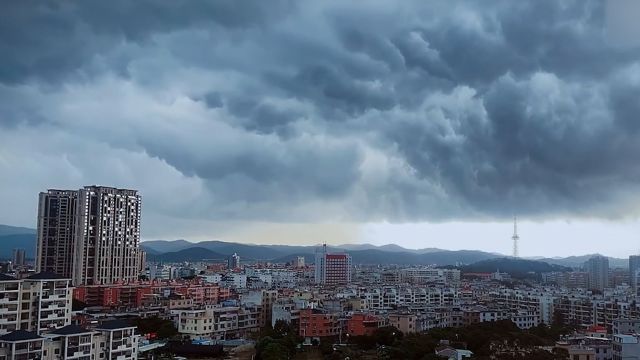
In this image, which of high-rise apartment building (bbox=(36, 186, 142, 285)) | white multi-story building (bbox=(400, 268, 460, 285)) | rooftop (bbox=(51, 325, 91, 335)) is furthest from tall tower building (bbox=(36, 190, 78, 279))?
white multi-story building (bbox=(400, 268, 460, 285))

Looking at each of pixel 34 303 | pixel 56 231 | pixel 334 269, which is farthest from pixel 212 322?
pixel 334 269

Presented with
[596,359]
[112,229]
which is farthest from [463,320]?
[112,229]

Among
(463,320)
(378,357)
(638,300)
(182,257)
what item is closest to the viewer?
(378,357)

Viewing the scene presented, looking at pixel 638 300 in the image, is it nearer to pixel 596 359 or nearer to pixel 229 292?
pixel 596 359

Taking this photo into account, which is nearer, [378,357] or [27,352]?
[27,352]

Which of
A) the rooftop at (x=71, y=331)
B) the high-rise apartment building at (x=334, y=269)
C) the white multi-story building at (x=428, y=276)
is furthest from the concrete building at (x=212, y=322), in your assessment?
the white multi-story building at (x=428, y=276)
